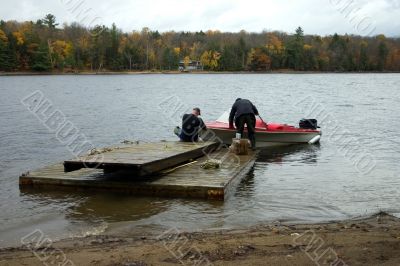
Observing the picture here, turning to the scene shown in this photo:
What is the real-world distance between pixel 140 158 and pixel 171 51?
14049 cm

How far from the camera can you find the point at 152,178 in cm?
1201

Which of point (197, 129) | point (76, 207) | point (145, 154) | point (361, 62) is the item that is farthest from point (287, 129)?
point (361, 62)

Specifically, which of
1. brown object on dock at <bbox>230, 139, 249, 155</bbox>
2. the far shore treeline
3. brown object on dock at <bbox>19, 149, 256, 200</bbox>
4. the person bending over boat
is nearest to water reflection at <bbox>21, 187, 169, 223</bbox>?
brown object on dock at <bbox>19, 149, 256, 200</bbox>

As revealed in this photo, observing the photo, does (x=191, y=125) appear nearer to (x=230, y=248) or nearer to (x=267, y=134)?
(x=267, y=134)

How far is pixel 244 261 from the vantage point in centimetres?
677

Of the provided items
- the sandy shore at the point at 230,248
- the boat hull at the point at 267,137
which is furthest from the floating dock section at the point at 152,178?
the boat hull at the point at 267,137

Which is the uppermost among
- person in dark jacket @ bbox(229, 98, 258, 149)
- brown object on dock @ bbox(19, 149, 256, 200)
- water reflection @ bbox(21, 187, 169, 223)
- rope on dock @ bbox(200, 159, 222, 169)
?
person in dark jacket @ bbox(229, 98, 258, 149)

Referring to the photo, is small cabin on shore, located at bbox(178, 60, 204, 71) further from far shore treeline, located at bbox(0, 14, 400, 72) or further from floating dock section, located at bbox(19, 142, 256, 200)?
floating dock section, located at bbox(19, 142, 256, 200)

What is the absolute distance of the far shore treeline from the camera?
396 ft

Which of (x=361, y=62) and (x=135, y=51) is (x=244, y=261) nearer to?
(x=135, y=51)

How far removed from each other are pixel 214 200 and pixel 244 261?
13.9 ft

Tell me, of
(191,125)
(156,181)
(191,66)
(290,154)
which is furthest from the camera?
(191,66)

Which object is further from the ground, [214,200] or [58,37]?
[58,37]

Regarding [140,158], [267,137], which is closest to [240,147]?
[267,137]
